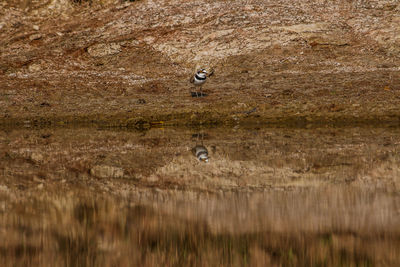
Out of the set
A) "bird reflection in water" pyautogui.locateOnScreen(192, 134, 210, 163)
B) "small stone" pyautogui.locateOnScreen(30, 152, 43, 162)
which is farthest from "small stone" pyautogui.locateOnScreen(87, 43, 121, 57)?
"small stone" pyautogui.locateOnScreen(30, 152, 43, 162)

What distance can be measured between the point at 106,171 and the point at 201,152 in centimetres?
370

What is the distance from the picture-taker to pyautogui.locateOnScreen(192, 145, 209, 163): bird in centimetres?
1447

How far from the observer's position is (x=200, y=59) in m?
38.3

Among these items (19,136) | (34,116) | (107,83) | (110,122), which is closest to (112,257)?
(19,136)

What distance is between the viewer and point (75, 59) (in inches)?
1522

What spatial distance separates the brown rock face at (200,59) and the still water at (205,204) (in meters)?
9.91

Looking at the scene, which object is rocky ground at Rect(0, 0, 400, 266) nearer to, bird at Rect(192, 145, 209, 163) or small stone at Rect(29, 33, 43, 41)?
small stone at Rect(29, 33, 43, 41)

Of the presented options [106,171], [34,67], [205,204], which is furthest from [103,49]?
[205,204]

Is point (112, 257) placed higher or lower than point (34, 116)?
higher

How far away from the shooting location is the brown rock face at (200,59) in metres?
26.9

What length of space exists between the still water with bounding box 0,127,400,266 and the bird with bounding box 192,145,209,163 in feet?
0.13

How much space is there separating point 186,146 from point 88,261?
10.8m

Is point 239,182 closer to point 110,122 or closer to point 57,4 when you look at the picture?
point 110,122

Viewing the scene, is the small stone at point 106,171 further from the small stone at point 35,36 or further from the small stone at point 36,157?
the small stone at point 35,36
